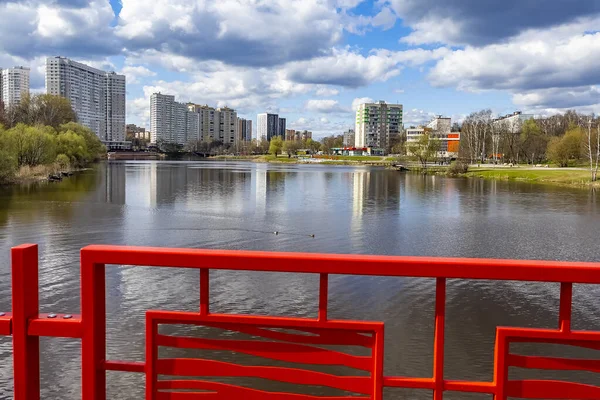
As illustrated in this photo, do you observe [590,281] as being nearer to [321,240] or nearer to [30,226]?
[321,240]

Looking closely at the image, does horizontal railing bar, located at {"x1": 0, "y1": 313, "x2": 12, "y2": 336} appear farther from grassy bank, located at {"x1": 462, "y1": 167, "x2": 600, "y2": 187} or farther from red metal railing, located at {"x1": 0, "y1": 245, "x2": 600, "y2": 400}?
grassy bank, located at {"x1": 462, "y1": 167, "x2": 600, "y2": 187}

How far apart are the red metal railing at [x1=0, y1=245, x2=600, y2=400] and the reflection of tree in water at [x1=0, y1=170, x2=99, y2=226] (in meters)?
29.3

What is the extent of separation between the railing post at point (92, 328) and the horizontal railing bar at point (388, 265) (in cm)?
17

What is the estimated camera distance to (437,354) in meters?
3.61

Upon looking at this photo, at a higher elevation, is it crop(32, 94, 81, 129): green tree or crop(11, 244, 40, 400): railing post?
crop(32, 94, 81, 129): green tree

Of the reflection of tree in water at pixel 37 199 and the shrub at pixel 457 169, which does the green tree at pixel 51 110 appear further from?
the shrub at pixel 457 169

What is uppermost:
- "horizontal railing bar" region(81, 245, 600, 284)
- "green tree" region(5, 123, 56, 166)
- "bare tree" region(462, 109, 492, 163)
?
"bare tree" region(462, 109, 492, 163)

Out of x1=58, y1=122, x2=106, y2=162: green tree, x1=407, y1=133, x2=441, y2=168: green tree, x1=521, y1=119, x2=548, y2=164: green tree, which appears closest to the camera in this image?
x1=58, y1=122, x2=106, y2=162: green tree

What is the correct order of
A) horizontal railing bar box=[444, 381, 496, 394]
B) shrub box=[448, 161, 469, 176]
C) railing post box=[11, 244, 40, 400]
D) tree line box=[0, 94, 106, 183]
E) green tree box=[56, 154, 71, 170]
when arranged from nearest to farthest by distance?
horizontal railing bar box=[444, 381, 496, 394], railing post box=[11, 244, 40, 400], tree line box=[0, 94, 106, 183], green tree box=[56, 154, 71, 170], shrub box=[448, 161, 469, 176]

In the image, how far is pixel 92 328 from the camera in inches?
144

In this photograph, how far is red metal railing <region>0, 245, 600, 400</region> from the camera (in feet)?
11.2

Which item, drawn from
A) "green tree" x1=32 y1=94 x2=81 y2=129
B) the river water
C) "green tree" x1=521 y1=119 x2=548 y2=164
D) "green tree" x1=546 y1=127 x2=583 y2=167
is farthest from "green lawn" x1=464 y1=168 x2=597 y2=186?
"green tree" x1=32 y1=94 x2=81 y2=129

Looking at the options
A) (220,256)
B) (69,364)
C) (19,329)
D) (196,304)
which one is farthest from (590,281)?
(196,304)

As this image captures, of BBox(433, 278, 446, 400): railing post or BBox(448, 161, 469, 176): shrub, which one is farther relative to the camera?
BBox(448, 161, 469, 176): shrub
